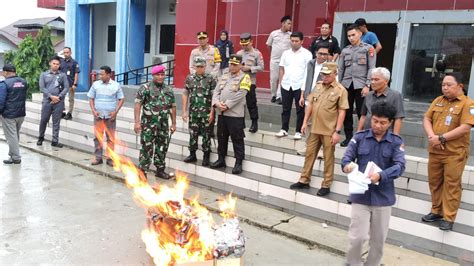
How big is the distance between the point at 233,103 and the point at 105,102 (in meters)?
2.65

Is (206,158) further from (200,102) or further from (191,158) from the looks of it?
(200,102)

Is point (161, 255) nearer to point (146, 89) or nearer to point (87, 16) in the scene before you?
point (146, 89)

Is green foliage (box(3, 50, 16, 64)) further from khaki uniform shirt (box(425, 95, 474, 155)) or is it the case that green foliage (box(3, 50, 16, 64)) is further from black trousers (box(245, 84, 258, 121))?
khaki uniform shirt (box(425, 95, 474, 155))

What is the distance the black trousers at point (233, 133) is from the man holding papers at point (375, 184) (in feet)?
9.19

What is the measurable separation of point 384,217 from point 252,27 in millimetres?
9504

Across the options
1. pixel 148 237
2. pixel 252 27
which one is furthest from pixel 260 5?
pixel 148 237

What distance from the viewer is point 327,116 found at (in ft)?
17.5

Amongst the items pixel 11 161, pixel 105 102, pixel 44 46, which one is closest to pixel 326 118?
pixel 105 102

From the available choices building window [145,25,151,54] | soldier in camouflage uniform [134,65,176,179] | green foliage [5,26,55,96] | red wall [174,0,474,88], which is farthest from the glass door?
green foliage [5,26,55,96]

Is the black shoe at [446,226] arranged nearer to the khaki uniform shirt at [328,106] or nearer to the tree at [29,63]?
the khaki uniform shirt at [328,106]

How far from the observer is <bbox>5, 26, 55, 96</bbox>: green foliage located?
1392 centimetres

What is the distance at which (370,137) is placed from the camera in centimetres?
362

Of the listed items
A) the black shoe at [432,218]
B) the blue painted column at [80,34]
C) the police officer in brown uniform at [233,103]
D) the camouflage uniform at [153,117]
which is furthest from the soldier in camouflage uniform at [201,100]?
the blue painted column at [80,34]

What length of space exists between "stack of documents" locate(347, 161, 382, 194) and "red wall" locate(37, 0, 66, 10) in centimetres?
1852
